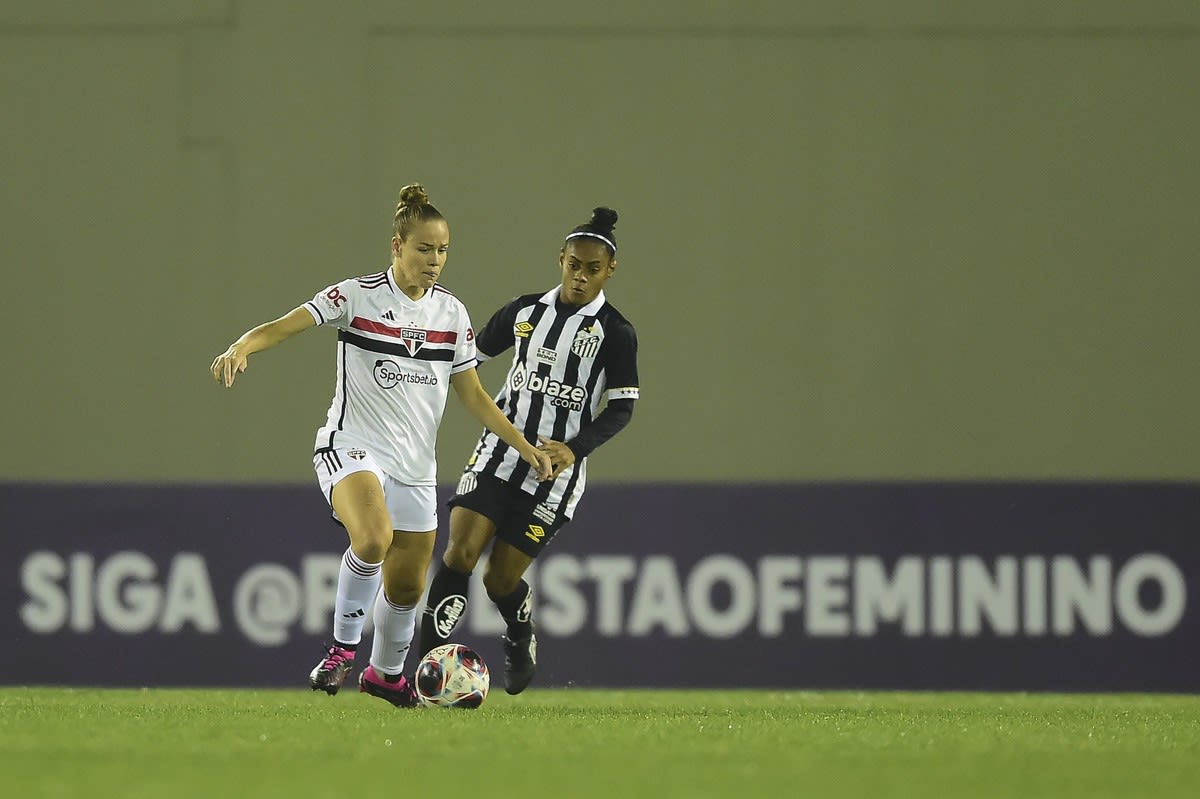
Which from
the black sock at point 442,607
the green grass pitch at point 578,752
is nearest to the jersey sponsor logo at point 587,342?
the black sock at point 442,607

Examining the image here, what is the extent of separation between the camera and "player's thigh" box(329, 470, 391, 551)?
17.8 feet

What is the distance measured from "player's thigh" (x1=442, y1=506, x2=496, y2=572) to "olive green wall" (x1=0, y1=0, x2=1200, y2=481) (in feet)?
9.94

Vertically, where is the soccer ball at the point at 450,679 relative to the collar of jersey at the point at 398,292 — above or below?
below

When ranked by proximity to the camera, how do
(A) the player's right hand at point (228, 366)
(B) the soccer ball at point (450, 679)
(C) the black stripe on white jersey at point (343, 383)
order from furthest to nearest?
(B) the soccer ball at point (450, 679), (C) the black stripe on white jersey at point (343, 383), (A) the player's right hand at point (228, 366)

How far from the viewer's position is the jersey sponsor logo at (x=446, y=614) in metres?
6.09

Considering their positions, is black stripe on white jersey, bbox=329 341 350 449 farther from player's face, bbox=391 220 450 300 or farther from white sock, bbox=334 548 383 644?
white sock, bbox=334 548 383 644

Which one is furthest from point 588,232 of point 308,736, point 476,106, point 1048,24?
point 1048,24

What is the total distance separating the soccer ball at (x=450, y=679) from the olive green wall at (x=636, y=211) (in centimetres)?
338

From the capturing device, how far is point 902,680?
27.3 ft

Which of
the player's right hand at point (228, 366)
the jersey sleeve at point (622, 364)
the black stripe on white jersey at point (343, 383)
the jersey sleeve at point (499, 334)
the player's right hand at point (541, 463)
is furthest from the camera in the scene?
the jersey sleeve at point (499, 334)

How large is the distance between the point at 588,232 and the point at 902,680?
322cm

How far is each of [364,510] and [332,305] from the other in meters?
0.67

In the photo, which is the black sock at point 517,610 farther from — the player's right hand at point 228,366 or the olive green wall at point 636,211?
the olive green wall at point 636,211

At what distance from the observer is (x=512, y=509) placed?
20.3 ft
